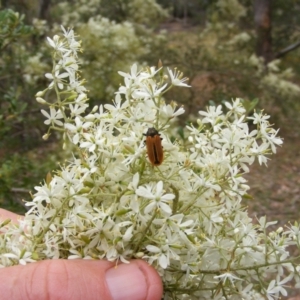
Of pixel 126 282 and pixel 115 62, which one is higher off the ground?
pixel 126 282

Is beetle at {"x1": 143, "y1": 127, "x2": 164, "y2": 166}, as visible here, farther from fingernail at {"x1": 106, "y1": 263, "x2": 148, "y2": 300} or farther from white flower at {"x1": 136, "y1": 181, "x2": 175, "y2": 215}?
fingernail at {"x1": 106, "y1": 263, "x2": 148, "y2": 300}

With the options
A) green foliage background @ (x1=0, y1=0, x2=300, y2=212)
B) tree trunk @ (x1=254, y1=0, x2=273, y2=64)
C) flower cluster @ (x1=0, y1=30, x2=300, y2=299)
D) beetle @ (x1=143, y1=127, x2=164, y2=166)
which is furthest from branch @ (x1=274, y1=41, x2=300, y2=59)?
beetle @ (x1=143, y1=127, x2=164, y2=166)

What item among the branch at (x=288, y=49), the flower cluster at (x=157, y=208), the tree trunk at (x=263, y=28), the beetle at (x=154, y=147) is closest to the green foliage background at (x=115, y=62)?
the tree trunk at (x=263, y=28)

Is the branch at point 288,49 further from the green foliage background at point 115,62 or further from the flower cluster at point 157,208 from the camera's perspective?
the flower cluster at point 157,208

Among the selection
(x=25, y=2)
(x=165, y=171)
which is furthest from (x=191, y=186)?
(x=25, y=2)

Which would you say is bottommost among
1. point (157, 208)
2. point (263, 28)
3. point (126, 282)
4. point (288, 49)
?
point (288, 49)

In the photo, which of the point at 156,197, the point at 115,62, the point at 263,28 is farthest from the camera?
the point at 263,28

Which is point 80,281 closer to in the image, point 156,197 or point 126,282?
point 126,282

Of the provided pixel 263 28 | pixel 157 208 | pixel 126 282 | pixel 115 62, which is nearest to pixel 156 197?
pixel 157 208
